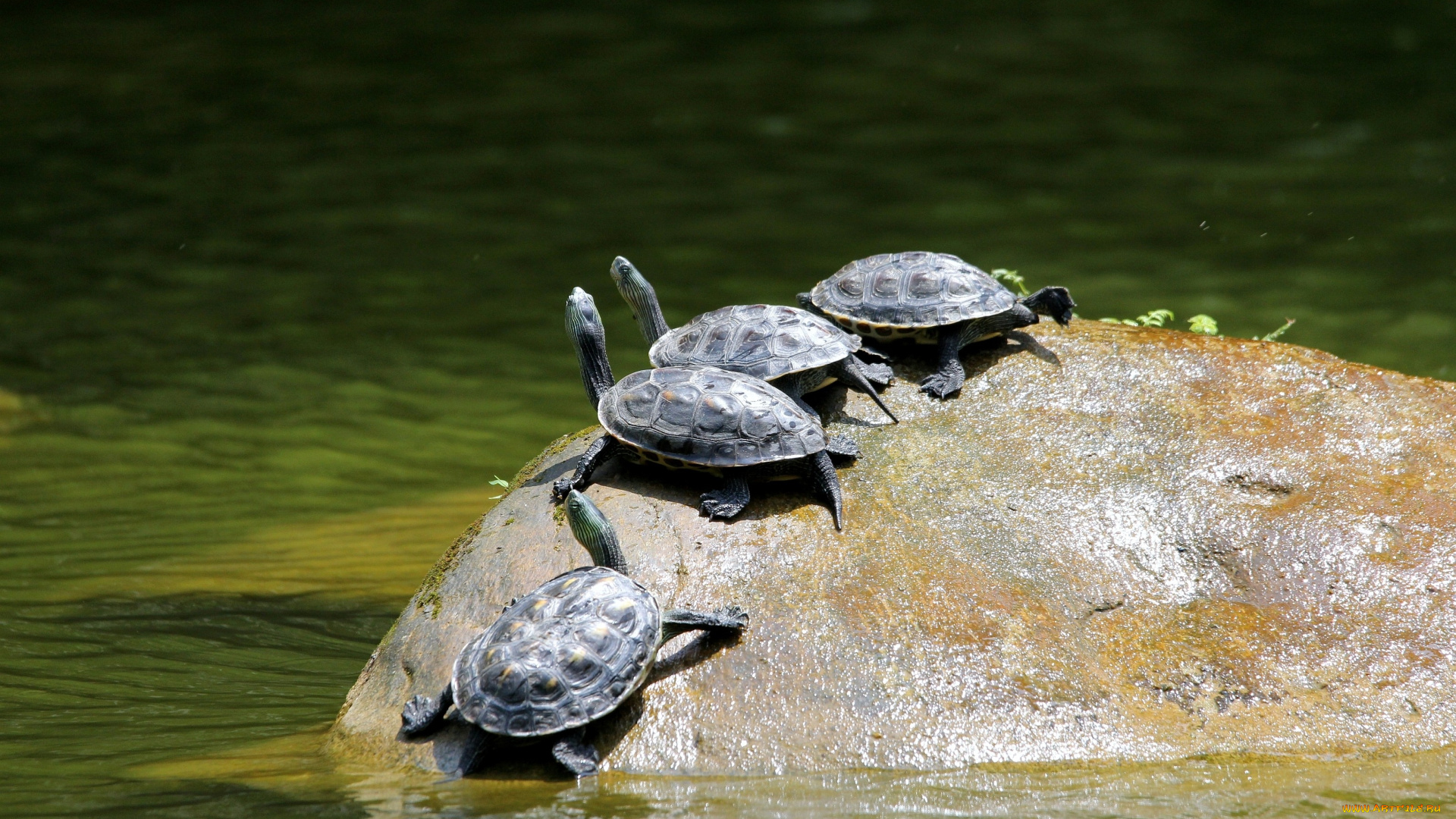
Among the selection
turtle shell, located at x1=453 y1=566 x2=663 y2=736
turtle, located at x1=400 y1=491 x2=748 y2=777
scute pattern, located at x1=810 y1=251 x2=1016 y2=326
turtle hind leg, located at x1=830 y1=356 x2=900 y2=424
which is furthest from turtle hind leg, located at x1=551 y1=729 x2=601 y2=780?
scute pattern, located at x1=810 y1=251 x2=1016 y2=326

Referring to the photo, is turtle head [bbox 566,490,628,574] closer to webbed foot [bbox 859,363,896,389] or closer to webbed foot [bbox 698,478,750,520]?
webbed foot [bbox 698,478,750,520]

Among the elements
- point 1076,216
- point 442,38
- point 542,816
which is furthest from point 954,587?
point 442,38

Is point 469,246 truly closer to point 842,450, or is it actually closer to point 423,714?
point 842,450

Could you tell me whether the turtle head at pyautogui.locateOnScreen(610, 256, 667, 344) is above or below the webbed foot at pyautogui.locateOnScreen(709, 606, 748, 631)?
above

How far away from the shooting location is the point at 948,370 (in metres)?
6.18

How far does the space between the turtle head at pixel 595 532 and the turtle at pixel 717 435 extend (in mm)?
442

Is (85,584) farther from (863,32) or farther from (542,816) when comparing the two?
(863,32)

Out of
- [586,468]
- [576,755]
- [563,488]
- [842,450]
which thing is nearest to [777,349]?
[842,450]

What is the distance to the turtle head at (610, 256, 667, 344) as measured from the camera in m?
6.30

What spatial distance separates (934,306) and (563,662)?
2.71 meters

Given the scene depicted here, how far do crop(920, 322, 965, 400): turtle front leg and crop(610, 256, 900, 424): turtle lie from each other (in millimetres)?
222

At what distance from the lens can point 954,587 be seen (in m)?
5.05

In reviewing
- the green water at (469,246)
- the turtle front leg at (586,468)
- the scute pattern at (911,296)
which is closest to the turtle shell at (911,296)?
the scute pattern at (911,296)

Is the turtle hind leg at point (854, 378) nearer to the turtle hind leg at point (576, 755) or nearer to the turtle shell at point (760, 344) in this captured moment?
the turtle shell at point (760, 344)
